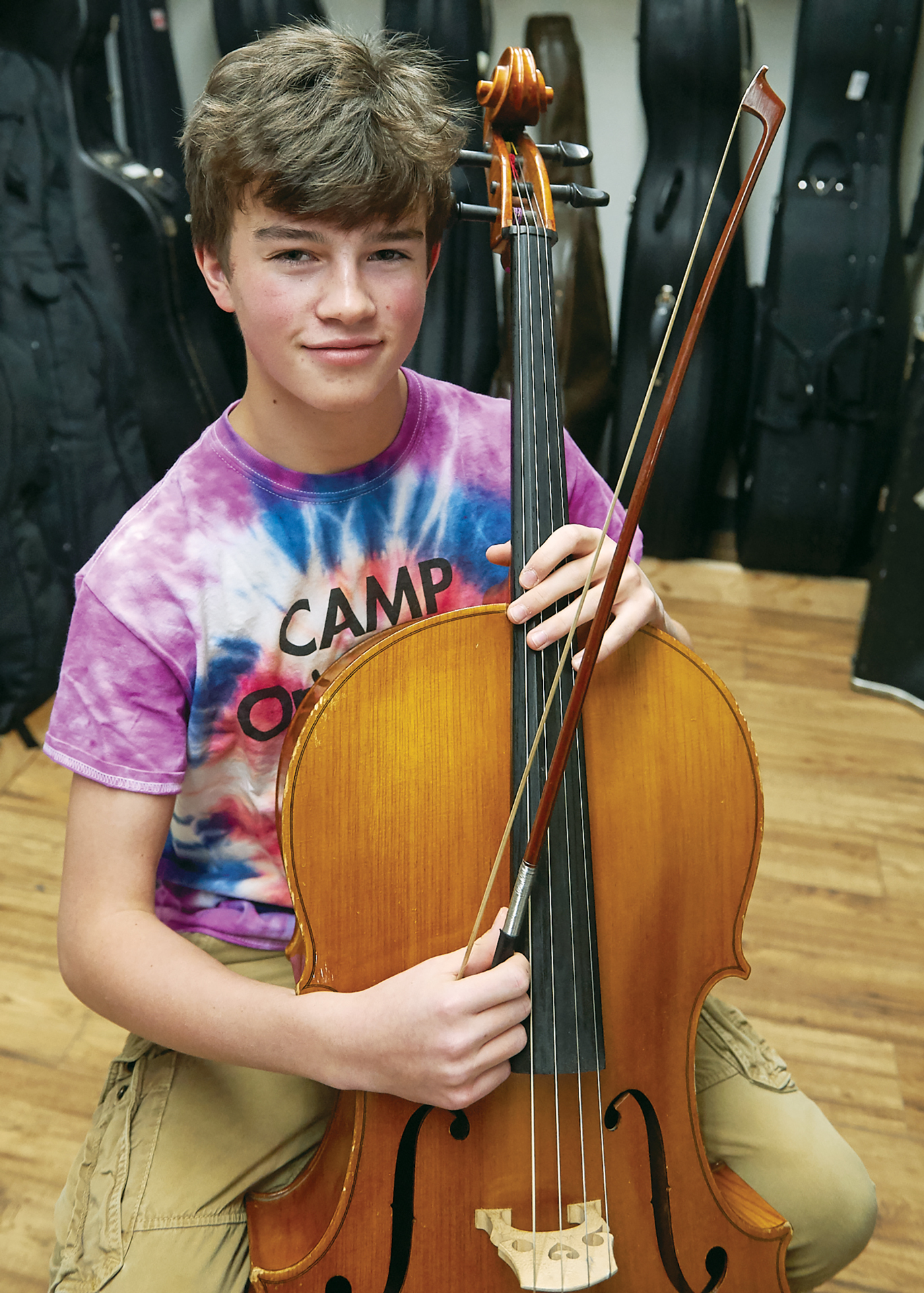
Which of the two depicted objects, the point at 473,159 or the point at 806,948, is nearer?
the point at 473,159

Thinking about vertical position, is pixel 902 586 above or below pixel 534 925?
below

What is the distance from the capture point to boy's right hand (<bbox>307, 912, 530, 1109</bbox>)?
0.70 m

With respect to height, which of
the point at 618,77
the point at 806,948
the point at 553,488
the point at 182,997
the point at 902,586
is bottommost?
the point at 806,948

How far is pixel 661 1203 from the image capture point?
0.78 metres

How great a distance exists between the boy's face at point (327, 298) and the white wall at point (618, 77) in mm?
1941

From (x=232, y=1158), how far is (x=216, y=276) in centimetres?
74

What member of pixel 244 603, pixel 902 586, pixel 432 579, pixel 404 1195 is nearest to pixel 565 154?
pixel 432 579

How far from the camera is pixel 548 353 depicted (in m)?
0.90

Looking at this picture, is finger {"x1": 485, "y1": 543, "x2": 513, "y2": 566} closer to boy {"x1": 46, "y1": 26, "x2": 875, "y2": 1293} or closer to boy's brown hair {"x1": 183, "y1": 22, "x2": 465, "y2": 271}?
boy {"x1": 46, "y1": 26, "x2": 875, "y2": 1293}

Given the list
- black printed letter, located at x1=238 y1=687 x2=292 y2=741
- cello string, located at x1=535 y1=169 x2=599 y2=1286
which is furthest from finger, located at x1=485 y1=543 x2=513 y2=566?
black printed letter, located at x1=238 y1=687 x2=292 y2=741

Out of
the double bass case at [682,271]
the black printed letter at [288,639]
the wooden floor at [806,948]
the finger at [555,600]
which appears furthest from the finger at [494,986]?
the double bass case at [682,271]

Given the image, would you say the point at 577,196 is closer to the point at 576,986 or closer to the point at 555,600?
the point at 555,600

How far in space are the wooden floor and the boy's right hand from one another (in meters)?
0.80

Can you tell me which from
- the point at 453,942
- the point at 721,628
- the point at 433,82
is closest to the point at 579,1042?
the point at 453,942
